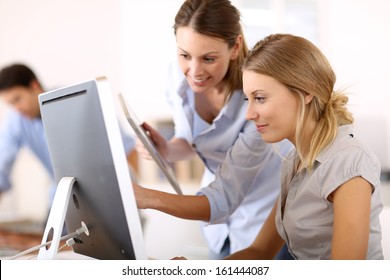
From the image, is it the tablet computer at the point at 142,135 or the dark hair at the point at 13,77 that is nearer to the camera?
the tablet computer at the point at 142,135

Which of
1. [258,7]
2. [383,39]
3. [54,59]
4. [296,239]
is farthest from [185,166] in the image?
[296,239]

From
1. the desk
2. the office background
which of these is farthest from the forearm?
the desk

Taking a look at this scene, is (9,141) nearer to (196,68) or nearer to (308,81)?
(196,68)

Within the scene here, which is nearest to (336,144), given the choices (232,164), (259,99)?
(259,99)

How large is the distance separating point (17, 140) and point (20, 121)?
11cm

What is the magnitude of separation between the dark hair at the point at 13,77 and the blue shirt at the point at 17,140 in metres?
0.20

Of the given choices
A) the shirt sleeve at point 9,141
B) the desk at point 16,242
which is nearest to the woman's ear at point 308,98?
the desk at point 16,242

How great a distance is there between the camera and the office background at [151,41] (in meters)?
1.64

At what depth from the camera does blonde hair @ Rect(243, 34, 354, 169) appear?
1.12 metres

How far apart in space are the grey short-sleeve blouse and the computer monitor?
1.33 feet

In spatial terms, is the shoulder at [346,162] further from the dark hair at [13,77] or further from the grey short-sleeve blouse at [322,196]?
the dark hair at [13,77]

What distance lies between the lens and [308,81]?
112 cm

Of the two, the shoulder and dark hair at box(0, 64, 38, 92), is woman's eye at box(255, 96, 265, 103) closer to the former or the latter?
the shoulder

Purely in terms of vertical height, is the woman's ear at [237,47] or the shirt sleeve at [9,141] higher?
the woman's ear at [237,47]
